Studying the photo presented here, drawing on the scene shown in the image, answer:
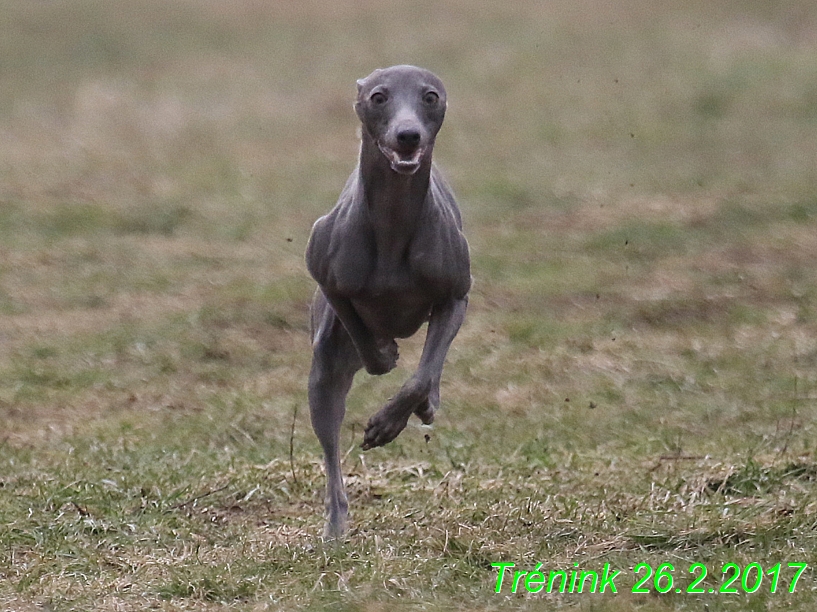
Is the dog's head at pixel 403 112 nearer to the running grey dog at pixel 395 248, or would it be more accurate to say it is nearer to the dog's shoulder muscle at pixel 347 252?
the running grey dog at pixel 395 248

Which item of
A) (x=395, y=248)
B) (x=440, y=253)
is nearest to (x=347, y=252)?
(x=395, y=248)

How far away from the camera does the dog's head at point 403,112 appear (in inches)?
213

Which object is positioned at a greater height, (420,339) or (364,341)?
(364,341)

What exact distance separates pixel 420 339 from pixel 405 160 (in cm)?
570

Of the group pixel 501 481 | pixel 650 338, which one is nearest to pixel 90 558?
pixel 501 481

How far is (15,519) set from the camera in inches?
264

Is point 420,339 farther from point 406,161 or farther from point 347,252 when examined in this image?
point 406,161

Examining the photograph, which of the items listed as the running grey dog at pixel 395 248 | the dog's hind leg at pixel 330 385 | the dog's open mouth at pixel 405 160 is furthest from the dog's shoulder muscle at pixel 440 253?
the dog's hind leg at pixel 330 385

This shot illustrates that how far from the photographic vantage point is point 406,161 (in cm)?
543

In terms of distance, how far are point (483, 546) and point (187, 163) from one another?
446 inches

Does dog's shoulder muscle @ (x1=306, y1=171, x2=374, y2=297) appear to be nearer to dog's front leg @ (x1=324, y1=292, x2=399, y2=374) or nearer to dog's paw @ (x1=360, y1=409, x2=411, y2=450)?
dog's front leg @ (x1=324, y1=292, x2=399, y2=374)

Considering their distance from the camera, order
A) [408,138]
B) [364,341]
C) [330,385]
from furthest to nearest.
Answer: [330,385], [364,341], [408,138]

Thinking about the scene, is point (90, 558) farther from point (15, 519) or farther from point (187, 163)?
point (187, 163)

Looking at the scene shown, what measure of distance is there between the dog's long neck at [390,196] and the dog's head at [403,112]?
13 cm
